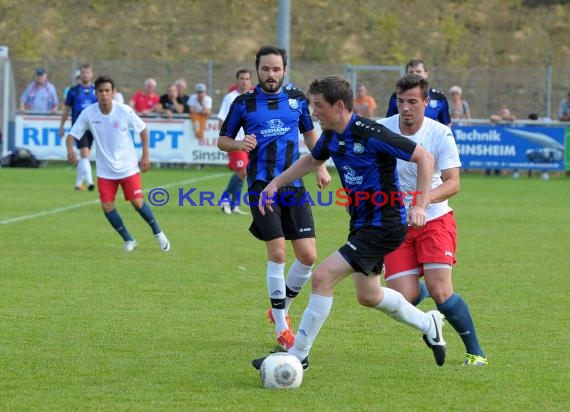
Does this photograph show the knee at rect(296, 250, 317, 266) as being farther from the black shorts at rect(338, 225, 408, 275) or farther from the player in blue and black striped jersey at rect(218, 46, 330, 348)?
the black shorts at rect(338, 225, 408, 275)

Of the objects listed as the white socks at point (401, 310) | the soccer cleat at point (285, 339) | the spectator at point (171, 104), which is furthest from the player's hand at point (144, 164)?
the spectator at point (171, 104)

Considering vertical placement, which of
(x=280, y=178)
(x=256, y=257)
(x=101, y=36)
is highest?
(x=101, y=36)

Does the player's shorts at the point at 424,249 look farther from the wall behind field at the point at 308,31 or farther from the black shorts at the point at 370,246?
the wall behind field at the point at 308,31

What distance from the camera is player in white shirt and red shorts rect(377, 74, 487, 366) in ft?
24.2

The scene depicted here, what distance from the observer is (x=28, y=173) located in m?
25.3

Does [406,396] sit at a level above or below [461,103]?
below

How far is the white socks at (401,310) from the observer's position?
7066mm

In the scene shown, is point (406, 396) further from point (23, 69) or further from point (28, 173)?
point (23, 69)

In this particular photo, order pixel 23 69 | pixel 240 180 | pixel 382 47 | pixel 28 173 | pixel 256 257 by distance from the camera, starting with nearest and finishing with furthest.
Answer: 1. pixel 256 257
2. pixel 240 180
3. pixel 28 173
4. pixel 23 69
5. pixel 382 47

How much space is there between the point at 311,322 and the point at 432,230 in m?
1.07

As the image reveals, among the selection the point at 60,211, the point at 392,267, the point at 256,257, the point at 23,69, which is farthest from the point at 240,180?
the point at 23,69

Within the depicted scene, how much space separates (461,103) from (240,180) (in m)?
10.2

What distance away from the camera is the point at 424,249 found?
293 inches

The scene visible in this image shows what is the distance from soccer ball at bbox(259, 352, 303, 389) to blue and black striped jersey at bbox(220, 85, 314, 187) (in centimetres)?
219
